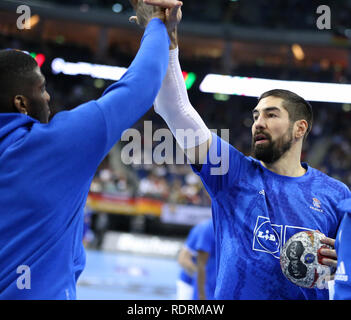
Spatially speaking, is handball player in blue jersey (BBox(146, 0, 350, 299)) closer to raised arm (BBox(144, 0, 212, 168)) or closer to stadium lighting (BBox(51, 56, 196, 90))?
raised arm (BBox(144, 0, 212, 168))

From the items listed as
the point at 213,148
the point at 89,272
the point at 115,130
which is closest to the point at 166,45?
the point at 115,130

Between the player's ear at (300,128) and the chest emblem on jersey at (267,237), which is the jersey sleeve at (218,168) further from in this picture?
the player's ear at (300,128)

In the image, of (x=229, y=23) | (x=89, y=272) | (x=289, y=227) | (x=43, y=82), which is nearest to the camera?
(x=43, y=82)

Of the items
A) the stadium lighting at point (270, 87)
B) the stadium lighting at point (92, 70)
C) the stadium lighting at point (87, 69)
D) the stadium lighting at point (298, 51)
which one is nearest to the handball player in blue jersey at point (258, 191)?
the stadium lighting at point (270, 87)

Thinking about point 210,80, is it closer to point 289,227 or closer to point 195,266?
point 195,266

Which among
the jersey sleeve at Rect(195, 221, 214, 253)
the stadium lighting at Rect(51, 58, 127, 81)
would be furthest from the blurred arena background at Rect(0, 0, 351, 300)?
the jersey sleeve at Rect(195, 221, 214, 253)

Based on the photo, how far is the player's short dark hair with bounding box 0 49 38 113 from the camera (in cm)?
158

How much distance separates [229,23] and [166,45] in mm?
23148

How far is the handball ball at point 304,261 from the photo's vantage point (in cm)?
215

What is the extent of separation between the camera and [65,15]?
22828mm

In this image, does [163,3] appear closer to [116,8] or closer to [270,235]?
[270,235]

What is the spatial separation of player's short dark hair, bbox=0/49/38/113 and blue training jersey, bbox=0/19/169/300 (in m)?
0.08

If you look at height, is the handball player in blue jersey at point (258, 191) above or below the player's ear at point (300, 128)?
below

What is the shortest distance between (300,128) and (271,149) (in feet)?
1.04
